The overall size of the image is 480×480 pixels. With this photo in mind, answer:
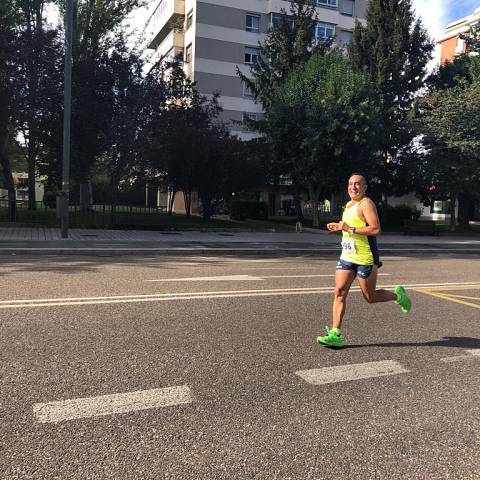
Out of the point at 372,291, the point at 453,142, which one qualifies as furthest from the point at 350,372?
the point at 453,142

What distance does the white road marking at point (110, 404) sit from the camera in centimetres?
331

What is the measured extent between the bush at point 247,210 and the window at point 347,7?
80.2ft

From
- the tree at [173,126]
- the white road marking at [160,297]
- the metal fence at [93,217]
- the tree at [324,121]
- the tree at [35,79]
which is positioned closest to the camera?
the white road marking at [160,297]

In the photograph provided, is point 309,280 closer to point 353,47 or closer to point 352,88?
point 352,88

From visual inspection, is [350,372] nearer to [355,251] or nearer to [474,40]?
[355,251]

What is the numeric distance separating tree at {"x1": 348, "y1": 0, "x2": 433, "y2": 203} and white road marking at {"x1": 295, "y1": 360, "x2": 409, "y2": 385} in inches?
1034

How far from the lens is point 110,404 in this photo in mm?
3498

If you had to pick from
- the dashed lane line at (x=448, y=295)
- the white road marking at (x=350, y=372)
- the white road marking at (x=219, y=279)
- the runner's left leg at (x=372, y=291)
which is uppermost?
the runner's left leg at (x=372, y=291)

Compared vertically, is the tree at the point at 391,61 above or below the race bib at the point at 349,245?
above

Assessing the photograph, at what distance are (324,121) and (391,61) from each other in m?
10.2

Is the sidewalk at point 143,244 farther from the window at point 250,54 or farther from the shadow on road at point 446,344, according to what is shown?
the window at point 250,54

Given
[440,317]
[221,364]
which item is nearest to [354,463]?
[221,364]

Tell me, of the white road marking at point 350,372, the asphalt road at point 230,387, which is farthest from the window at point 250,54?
the white road marking at point 350,372

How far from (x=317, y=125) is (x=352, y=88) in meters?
2.45
